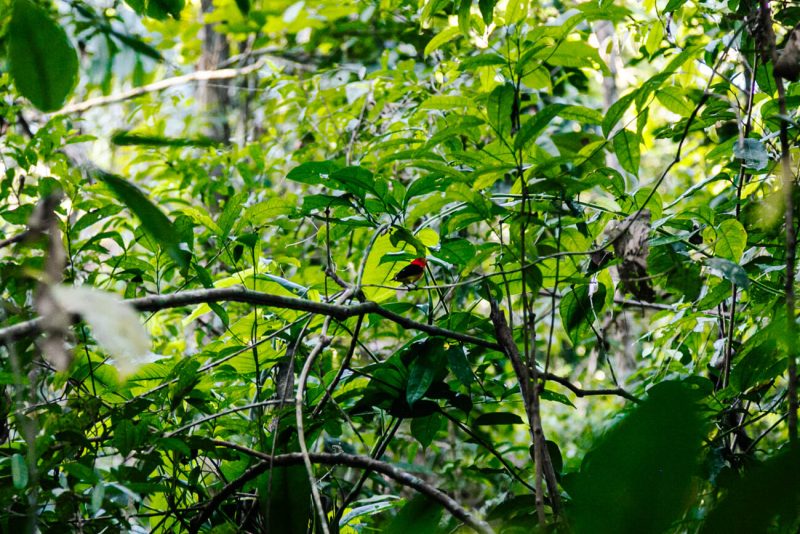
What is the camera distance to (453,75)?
5.69 feet

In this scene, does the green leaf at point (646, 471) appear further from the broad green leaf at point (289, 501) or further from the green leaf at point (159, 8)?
the green leaf at point (159, 8)

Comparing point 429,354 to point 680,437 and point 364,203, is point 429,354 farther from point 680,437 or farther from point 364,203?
point 680,437

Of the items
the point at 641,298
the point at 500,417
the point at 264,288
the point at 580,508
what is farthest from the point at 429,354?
the point at 580,508

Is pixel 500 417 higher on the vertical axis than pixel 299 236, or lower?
lower

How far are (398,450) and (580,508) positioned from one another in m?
2.25

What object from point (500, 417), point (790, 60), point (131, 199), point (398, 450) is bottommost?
point (398, 450)

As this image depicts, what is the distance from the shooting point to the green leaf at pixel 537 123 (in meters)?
0.82

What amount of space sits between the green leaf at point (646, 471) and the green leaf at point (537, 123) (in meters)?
0.62

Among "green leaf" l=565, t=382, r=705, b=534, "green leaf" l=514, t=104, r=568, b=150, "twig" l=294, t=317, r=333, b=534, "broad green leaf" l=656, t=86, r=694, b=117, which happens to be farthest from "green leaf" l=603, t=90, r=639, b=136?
"green leaf" l=565, t=382, r=705, b=534

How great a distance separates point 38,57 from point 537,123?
55cm

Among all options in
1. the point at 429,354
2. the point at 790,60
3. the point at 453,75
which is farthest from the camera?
the point at 453,75

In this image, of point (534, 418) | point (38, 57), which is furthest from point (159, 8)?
point (534, 418)

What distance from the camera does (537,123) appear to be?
2.74 feet

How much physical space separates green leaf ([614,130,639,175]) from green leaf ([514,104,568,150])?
23cm
